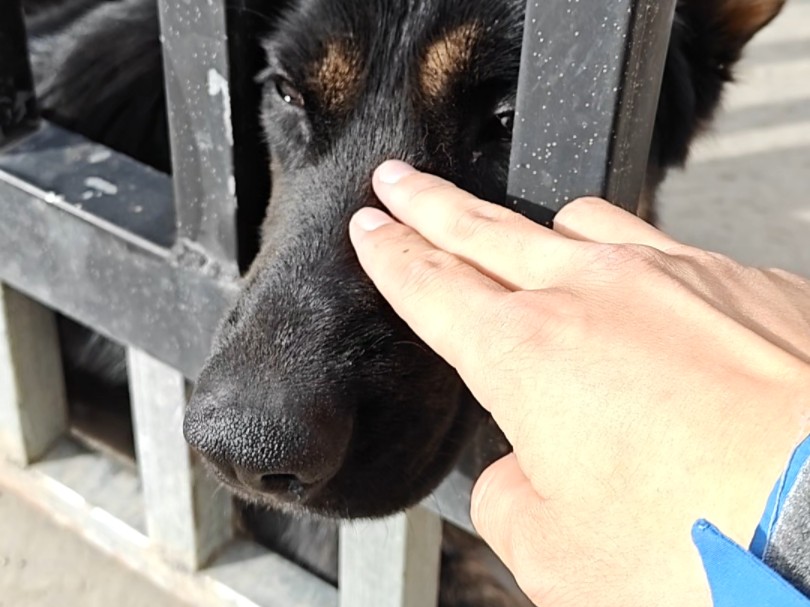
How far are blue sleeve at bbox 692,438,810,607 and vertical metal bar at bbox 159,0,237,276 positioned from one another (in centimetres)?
86

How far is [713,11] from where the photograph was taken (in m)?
1.72

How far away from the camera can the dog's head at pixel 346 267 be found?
116 centimetres

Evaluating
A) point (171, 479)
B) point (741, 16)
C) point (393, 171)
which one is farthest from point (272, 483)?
point (741, 16)

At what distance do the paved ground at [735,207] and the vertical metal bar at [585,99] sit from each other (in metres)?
0.95

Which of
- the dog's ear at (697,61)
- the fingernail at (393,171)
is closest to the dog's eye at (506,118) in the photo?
the fingernail at (393,171)

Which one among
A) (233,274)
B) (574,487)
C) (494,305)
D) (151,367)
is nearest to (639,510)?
(574,487)

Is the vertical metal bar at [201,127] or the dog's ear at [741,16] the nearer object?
→ the vertical metal bar at [201,127]

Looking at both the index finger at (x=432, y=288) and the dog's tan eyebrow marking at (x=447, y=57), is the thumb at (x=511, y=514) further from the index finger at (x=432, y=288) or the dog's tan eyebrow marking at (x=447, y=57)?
the dog's tan eyebrow marking at (x=447, y=57)

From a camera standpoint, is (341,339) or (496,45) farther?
(496,45)

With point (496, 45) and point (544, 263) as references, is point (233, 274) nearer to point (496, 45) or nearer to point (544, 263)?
point (496, 45)

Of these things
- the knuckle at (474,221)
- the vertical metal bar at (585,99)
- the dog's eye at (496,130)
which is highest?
the vertical metal bar at (585,99)

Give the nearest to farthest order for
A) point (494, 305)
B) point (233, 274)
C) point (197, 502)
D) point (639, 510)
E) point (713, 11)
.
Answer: point (639, 510), point (494, 305), point (233, 274), point (713, 11), point (197, 502)

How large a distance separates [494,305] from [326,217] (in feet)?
1.52

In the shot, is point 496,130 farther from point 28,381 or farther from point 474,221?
point 28,381
